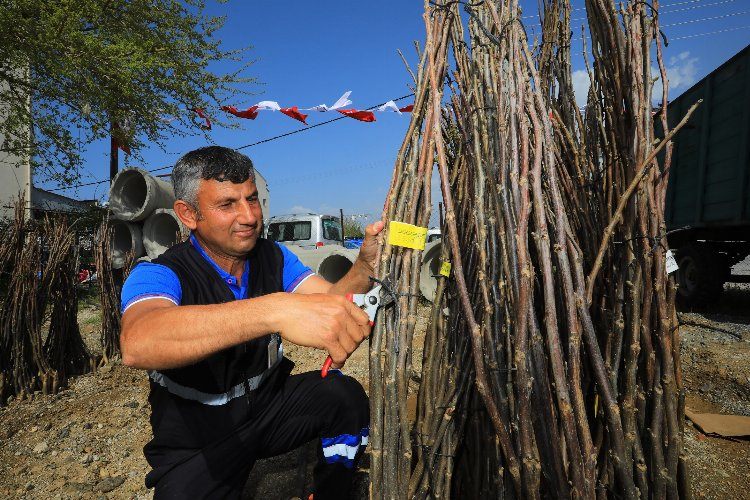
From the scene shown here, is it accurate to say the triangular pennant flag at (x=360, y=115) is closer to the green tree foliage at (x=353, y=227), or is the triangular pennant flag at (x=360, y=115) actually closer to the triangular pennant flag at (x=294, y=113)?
the triangular pennant flag at (x=294, y=113)

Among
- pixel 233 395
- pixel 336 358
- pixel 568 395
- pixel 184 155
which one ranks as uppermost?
pixel 184 155

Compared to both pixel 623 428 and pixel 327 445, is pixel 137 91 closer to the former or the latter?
pixel 327 445

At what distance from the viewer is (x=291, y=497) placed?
229cm

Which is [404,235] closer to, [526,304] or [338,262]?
[526,304]

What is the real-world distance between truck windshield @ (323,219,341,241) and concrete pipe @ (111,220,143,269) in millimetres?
3875

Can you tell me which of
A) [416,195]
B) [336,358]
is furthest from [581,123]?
[336,358]

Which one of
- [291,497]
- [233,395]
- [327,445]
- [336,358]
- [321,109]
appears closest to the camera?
[336,358]

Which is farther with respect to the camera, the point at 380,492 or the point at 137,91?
the point at 137,91

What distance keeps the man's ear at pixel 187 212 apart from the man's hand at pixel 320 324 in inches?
35.1

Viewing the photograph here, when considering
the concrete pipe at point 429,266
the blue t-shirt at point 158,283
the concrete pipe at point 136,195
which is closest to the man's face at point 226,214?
the blue t-shirt at point 158,283

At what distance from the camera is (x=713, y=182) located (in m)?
5.47

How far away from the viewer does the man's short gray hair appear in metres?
1.85

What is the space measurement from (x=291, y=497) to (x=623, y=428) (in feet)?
5.57

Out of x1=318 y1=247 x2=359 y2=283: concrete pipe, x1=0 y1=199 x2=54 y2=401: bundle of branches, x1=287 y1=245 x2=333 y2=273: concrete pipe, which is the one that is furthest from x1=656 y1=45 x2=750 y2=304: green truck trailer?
x1=0 y1=199 x2=54 y2=401: bundle of branches
